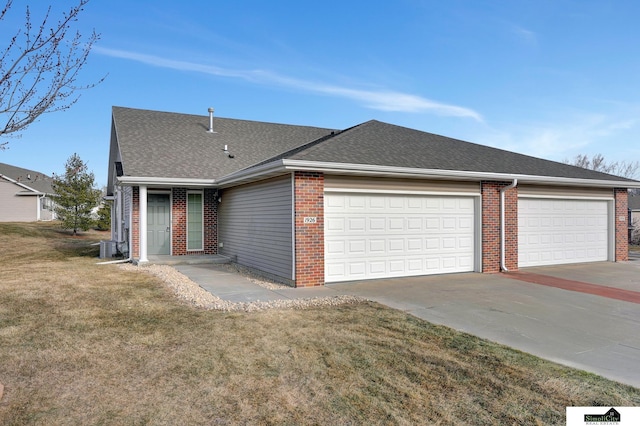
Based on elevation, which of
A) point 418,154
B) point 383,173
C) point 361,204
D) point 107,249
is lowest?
point 107,249

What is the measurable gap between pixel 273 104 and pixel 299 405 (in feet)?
73.1

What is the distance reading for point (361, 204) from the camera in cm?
1012

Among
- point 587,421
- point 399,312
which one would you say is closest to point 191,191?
point 399,312

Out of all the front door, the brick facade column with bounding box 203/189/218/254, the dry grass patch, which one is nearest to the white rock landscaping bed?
the dry grass patch

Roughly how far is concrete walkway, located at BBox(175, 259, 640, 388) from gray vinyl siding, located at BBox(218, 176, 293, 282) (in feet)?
2.94

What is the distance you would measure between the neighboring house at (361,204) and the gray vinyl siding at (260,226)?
50 mm

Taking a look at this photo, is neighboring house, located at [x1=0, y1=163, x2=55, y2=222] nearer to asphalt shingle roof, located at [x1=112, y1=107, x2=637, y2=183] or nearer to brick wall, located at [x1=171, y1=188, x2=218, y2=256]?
asphalt shingle roof, located at [x1=112, y1=107, x2=637, y2=183]

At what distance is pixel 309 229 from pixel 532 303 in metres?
4.69

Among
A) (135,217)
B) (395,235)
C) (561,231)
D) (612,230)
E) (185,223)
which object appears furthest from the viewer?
(185,223)

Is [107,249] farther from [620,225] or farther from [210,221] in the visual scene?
[620,225]

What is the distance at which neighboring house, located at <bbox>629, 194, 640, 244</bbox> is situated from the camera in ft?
91.9

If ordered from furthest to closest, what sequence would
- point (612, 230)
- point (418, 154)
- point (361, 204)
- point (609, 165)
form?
point (609, 165) → point (612, 230) → point (418, 154) → point (361, 204)

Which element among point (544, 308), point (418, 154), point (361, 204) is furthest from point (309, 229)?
point (544, 308)

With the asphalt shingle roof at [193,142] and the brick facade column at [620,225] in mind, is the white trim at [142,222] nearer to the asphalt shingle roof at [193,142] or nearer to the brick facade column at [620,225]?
the asphalt shingle roof at [193,142]
